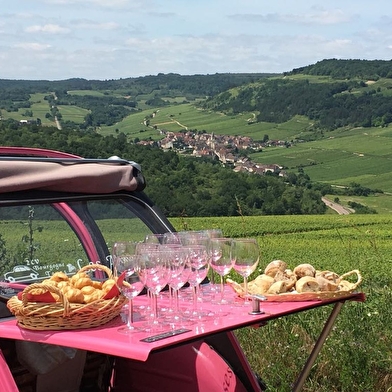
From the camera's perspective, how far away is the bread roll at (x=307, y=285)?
3.19 m

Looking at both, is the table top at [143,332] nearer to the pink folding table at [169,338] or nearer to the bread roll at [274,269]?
the pink folding table at [169,338]

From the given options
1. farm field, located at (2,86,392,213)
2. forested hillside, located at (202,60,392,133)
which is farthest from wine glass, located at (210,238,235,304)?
forested hillside, located at (202,60,392,133)

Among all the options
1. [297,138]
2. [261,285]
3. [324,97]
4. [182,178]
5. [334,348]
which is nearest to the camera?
[261,285]

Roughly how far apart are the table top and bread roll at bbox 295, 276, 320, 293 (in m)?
0.09

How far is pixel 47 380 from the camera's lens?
351 cm

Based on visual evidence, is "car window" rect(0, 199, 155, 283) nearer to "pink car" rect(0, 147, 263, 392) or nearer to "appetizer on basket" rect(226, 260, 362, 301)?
"pink car" rect(0, 147, 263, 392)

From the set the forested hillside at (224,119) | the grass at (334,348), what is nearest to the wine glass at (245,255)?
the grass at (334,348)

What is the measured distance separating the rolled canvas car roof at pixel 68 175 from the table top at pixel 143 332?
673mm

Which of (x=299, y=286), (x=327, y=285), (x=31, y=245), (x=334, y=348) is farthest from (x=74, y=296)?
(x=334, y=348)

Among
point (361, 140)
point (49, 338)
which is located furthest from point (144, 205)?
point (361, 140)

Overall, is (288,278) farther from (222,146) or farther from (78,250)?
(222,146)

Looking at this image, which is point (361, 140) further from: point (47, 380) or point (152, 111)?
point (47, 380)

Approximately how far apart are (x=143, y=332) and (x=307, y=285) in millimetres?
→ 947

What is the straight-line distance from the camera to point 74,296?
283 cm
